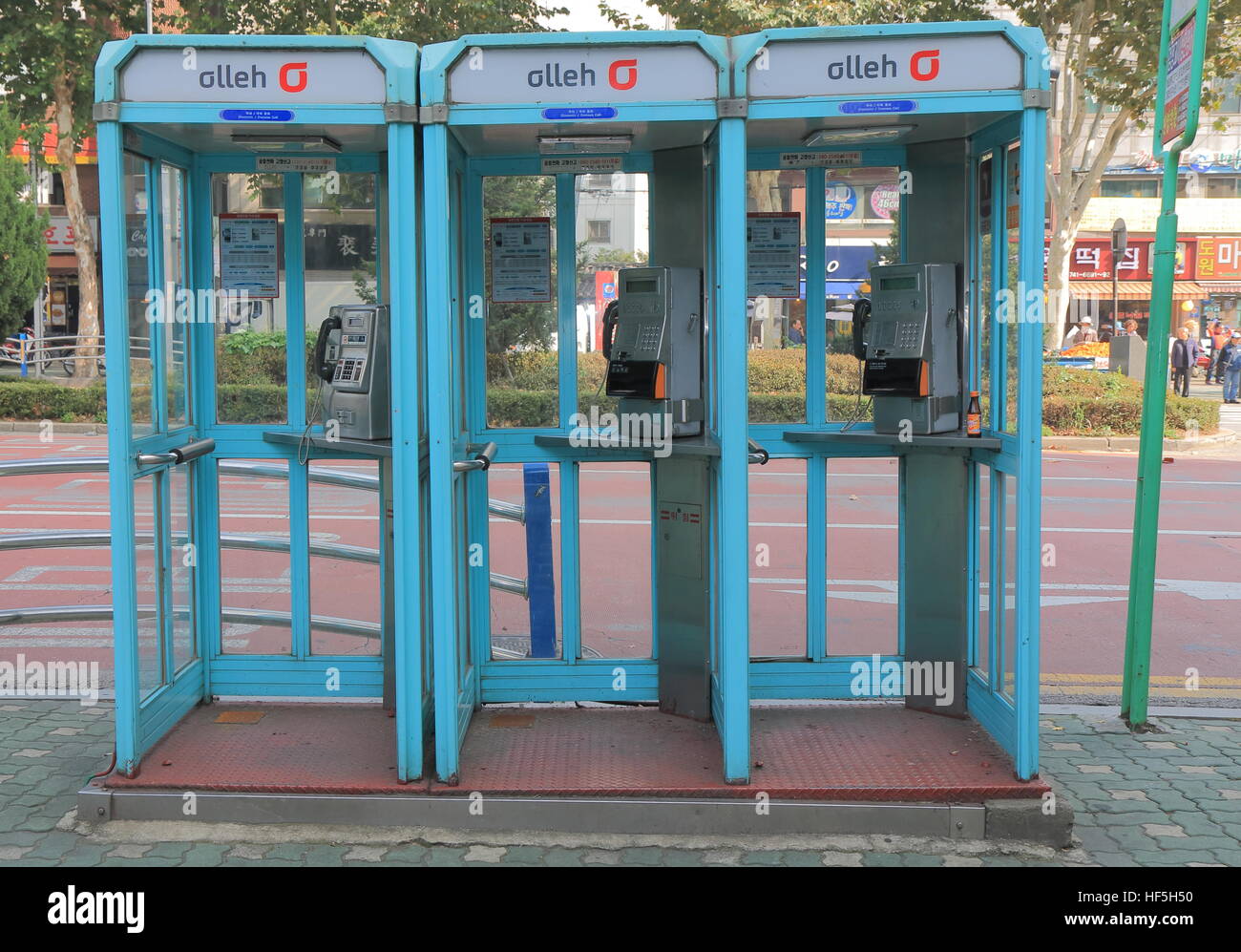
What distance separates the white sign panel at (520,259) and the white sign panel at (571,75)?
1.09 meters

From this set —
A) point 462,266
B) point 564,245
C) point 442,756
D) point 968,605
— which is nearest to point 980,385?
point 968,605

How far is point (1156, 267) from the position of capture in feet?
19.6

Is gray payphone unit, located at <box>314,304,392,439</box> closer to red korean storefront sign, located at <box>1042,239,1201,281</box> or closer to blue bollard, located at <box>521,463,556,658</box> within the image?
blue bollard, located at <box>521,463,556,658</box>

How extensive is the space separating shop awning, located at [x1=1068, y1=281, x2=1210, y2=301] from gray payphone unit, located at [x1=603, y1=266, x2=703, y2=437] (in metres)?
39.8

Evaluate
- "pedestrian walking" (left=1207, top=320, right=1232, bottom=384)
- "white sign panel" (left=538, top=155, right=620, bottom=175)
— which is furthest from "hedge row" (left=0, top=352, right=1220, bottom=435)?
"pedestrian walking" (left=1207, top=320, right=1232, bottom=384)

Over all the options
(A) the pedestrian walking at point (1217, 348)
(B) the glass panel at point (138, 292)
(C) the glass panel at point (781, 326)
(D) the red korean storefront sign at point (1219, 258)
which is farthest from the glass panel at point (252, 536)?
(D) the red korean storefront sign at point (1219, 258)

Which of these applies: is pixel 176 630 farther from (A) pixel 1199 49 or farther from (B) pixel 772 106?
(A) pixel 1199 49

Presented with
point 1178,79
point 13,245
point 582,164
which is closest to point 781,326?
point 582,164

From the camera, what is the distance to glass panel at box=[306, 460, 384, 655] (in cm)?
579

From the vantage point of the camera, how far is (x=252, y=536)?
5996 mm

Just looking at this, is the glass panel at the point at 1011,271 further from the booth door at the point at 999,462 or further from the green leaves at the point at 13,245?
the green leaves at the point at 13,245

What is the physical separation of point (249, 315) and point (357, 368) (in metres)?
0.71

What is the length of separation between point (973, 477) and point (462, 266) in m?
2.37

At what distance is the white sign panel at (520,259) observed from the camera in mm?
5711
